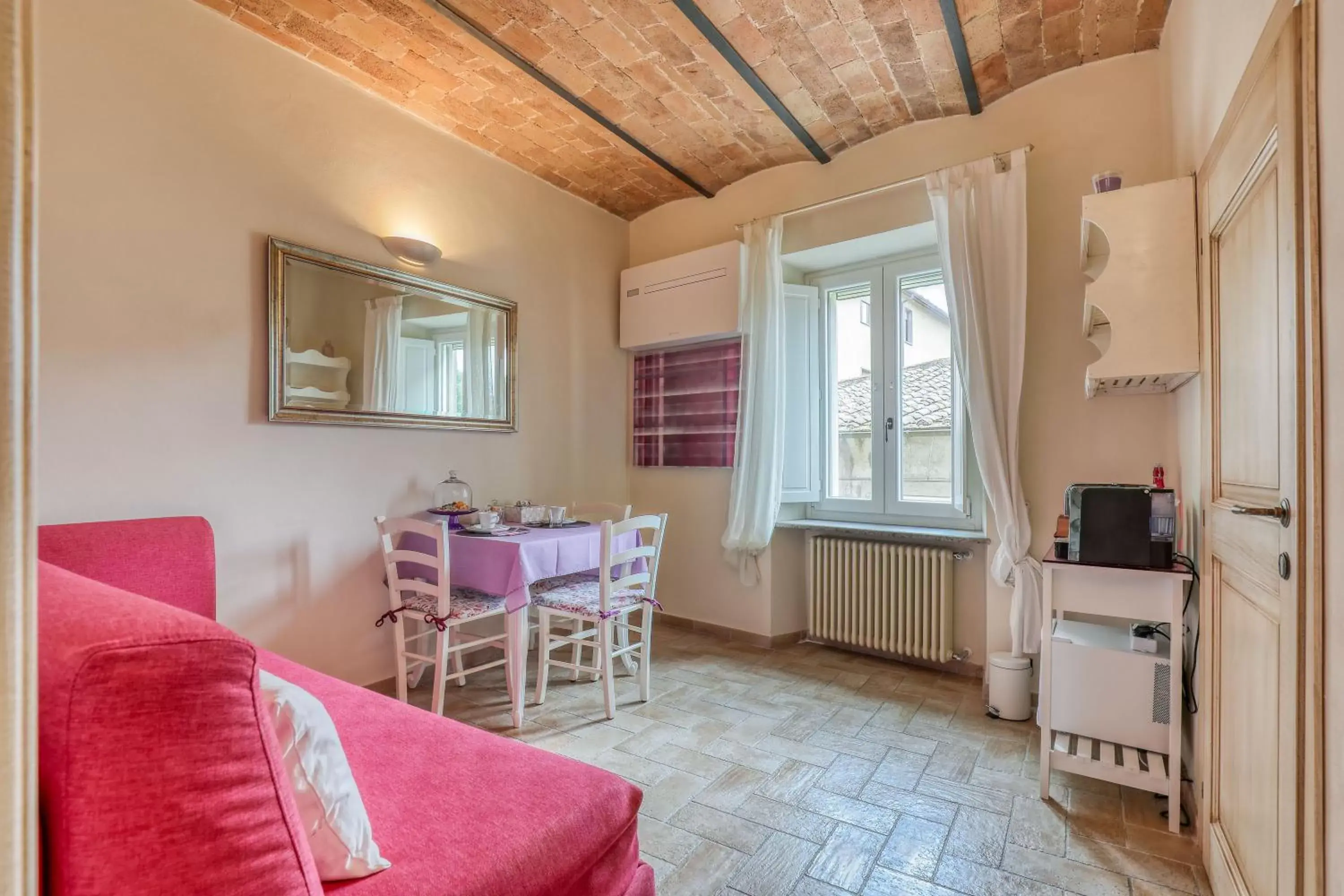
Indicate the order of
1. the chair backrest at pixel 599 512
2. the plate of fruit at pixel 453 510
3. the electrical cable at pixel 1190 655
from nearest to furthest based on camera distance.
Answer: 1. the electrical cable at pixel 1190 655
2. the plate of fruit at pixel 453 510
3. the chair backrest at pixel 599 512

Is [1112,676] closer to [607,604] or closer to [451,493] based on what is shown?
[607,604]

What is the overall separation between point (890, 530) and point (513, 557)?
6.58ft

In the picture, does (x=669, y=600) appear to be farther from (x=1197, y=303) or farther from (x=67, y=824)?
(x=67, y=824)

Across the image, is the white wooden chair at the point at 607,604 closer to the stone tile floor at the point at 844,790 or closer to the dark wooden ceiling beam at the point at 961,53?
the stone tile floor at the point at 844,790

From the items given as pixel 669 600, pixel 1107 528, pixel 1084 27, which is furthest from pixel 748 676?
pixel 1084 27

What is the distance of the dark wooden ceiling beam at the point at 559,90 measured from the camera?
2424 mm

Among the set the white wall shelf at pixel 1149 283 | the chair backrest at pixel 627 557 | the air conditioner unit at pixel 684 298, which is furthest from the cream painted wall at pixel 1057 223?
the chair backrest at pixel 627 557

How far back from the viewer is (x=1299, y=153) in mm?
1107

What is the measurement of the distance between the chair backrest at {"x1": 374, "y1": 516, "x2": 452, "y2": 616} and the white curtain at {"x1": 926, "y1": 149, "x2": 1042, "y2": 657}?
2442 millimetres

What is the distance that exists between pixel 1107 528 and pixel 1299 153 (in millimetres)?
1230

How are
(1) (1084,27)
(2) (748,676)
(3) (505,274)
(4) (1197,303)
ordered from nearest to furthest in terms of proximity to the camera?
(4) (1197,303) < (1) (1084,27) < (2) (748,676) < (3) (505,274)

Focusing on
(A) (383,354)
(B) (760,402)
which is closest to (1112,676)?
(B) (760,402)

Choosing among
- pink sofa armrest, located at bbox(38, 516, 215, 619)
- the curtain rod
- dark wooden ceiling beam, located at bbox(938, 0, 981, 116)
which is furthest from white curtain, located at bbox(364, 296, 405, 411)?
dark wooden ceiling beam, located at bbox(938, 0, 981, 116)

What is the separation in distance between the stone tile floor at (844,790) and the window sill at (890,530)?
2.42 ft
